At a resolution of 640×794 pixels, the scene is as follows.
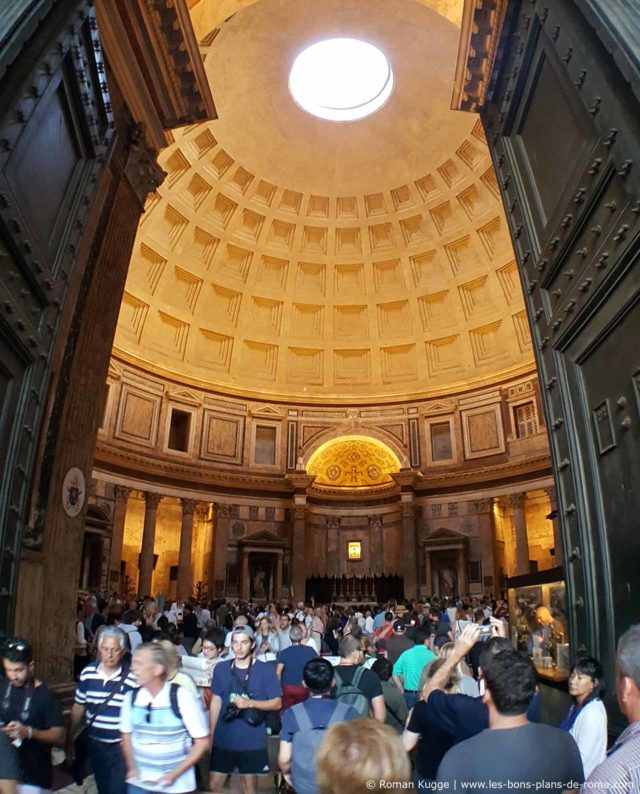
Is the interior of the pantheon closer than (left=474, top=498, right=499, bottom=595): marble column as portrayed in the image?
Yes

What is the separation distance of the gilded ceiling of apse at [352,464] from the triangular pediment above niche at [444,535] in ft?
12.7

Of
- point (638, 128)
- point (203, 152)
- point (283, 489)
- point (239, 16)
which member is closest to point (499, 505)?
point (283, 489)

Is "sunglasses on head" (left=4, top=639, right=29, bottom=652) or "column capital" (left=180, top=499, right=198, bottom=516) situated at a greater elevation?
"column capital" (left=180, top=499, right=198, bottom=516)

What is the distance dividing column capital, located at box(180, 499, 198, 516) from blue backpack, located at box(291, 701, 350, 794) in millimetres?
23763

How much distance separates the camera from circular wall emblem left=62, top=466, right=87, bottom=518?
8880mm

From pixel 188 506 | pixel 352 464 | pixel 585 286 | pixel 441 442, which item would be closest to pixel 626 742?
pixel 585 286

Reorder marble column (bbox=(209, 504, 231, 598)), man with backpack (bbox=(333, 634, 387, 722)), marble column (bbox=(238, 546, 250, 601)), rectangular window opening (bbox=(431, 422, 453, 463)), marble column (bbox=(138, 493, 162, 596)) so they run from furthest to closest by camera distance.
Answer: rectangular window opening (bbox=(431, 422, 453, 463)) < marble column (bbox=(238, 546, 250, 601)) < marble column (bbox=(209, 504, 231, 598)) < marble column (bbox=(138, 493, 162, 596)) < man with backpack (bbox=(333, 634, 387, 722))

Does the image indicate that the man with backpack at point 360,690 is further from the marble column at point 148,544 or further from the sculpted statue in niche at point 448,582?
the sculpted statue in niche at point 448,582

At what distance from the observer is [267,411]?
29719 millimetres

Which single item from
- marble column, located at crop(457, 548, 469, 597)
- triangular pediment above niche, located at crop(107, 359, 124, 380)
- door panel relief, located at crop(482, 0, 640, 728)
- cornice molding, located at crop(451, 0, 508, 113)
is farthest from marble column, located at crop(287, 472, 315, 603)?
door panel relief, located at crop(482, 0, 640, 728)

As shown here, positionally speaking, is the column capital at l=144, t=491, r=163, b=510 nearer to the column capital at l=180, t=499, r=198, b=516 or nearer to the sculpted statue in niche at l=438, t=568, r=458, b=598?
the column capital at l=180, t=499, r=198, b=516

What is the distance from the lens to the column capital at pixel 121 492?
79.0 ft

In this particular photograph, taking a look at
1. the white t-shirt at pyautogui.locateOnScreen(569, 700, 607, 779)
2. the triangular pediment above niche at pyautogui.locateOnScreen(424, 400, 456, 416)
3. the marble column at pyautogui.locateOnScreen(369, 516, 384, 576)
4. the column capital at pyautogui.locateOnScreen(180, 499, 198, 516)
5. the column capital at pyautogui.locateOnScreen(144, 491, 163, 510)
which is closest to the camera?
the white t-shirt at pyautogui.locateOnScreen(569, 700, 607, 779)

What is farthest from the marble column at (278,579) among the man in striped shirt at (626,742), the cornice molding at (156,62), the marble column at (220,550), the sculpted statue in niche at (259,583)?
the man in striped shirt at (626,742)
